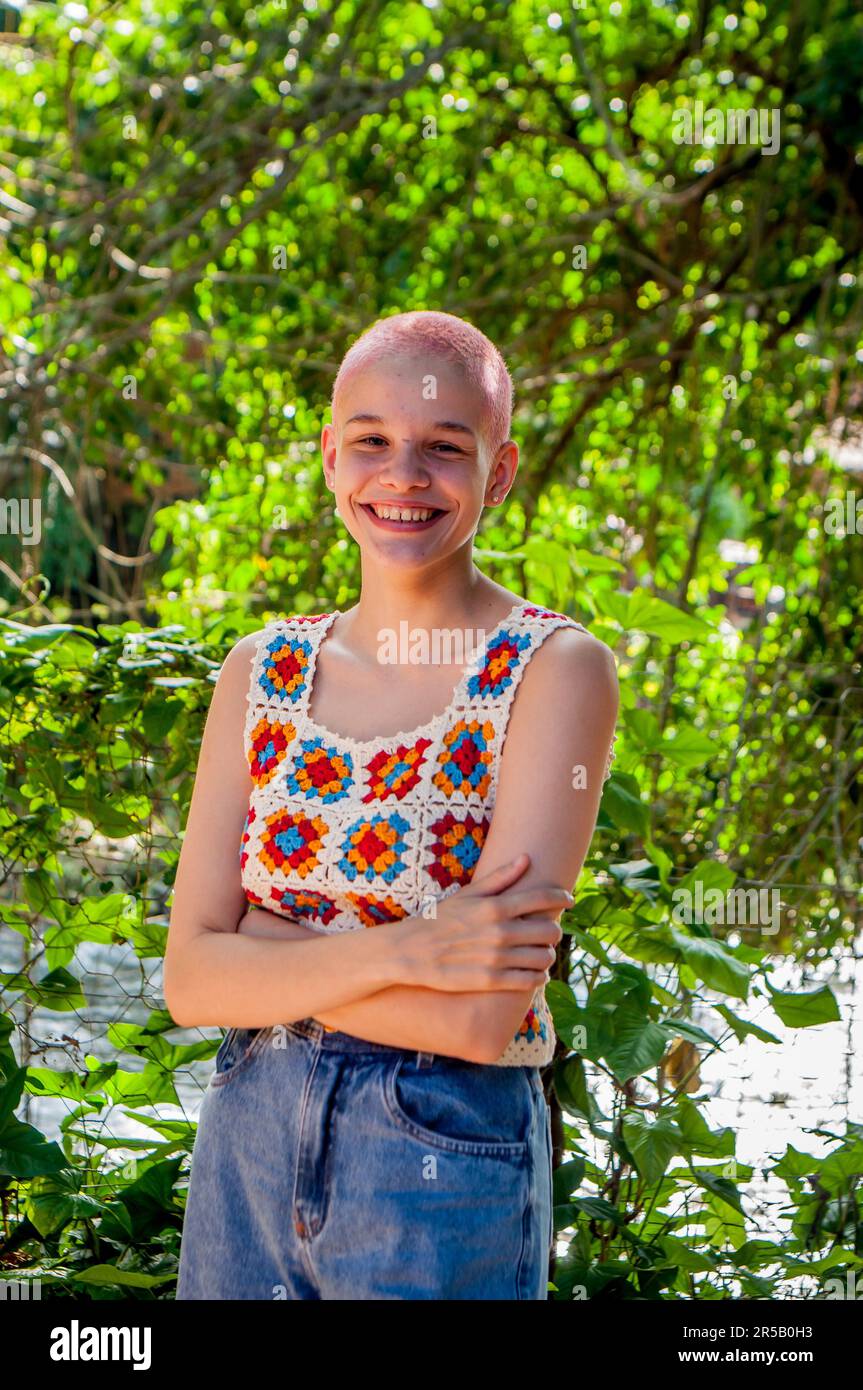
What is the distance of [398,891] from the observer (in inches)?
40.9

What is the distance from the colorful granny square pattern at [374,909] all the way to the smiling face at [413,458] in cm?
25

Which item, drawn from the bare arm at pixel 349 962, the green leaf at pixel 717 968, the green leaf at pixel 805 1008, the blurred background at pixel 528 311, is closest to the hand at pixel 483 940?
the bare arm at pixel 349 962

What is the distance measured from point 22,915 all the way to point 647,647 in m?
1.90

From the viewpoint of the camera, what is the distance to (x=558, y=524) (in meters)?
4.32

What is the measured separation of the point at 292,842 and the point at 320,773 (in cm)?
6

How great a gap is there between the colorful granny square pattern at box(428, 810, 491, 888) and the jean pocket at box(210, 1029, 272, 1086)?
18cm

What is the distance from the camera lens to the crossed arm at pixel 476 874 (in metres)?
0.99

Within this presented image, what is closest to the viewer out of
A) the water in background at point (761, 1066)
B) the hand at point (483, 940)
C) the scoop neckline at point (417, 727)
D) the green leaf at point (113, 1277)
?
the hand at point (483, 940)

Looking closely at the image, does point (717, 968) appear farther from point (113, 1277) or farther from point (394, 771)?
point (113, 1277)

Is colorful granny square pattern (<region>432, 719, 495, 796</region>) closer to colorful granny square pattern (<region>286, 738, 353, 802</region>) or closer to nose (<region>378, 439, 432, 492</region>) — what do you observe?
colorful granny square pattern (<region>286, 738, 353, 802</region>)

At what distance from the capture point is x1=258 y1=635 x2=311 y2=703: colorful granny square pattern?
1160 millimetres

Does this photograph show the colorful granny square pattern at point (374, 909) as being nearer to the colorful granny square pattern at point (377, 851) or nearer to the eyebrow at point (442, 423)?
the colorful granny square pattern at point (377, 851)
